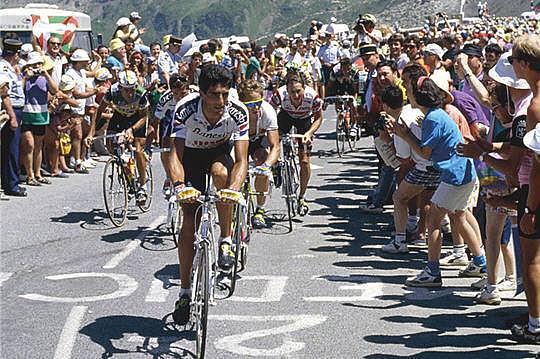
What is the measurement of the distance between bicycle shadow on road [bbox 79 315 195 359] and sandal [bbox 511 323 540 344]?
2.52m

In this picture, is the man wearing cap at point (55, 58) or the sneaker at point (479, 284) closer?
the sneaker at point (479, 284)

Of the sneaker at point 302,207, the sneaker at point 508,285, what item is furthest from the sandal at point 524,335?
the sneaker at point 302,207

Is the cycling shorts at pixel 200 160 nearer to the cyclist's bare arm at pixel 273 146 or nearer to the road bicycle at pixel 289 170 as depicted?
the cyclist's bare arm at pixel 273 146

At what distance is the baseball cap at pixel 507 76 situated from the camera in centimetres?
809

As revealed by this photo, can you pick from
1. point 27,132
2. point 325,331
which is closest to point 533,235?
point 325,331

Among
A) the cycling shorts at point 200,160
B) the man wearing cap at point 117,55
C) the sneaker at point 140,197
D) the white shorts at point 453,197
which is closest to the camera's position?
the cycling shorts at point 200,160

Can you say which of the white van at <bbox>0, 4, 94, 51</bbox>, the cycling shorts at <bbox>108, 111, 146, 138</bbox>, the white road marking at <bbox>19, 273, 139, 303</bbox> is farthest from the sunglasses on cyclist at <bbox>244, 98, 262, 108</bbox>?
the white van at <bbox>0, 4, 94, 51</bbox>

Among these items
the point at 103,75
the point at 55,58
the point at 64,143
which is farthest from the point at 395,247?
the point at 55,58

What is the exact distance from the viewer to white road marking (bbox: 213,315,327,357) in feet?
25.4

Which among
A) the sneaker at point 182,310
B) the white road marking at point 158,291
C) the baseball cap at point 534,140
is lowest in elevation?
the white road marking at point 158,291

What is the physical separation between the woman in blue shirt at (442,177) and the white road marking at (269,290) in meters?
1.24

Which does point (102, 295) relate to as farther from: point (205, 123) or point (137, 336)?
point (205, 123)

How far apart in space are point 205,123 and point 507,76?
2477mm

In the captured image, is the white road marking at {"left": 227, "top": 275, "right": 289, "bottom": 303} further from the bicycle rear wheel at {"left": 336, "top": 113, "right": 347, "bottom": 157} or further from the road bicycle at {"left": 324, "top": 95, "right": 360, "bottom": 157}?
the bicycle rear wheel at {"left": 336, "top": 113, "right": 347, "bottom": 157}
